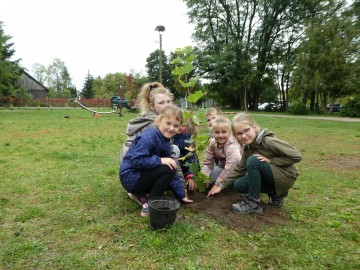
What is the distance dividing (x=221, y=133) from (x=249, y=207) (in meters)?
0.92

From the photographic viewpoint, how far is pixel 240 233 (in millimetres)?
2438

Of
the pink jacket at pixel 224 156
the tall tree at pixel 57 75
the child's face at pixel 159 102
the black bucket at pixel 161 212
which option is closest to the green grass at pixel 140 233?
the black bucket at pixel 161 212

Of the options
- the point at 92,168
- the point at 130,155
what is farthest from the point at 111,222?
the point at 92,168

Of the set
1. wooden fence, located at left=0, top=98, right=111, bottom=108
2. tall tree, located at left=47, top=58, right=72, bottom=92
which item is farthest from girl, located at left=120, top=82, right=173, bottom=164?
tall tree, located at left=47, top=58, right=72, bottom=92

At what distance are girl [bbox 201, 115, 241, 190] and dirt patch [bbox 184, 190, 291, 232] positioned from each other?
0.24 metres

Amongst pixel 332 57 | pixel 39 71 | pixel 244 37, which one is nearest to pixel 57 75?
pixel 39 71

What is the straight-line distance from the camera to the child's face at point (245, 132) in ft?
8.97

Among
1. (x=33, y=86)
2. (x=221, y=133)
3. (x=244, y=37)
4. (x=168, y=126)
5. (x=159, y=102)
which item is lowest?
(x=221, y=133)

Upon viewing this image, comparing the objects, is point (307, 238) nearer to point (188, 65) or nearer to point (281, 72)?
point (188, 65)

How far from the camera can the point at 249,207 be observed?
2805 mm

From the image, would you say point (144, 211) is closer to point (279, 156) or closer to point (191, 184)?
point (191, 184)

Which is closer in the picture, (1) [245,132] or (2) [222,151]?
(1) [245,132]

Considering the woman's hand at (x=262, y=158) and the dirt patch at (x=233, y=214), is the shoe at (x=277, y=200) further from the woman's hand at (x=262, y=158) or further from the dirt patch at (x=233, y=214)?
the woman's hand at (x=262, y=158)

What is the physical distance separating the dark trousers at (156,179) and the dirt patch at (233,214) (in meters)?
0.51
